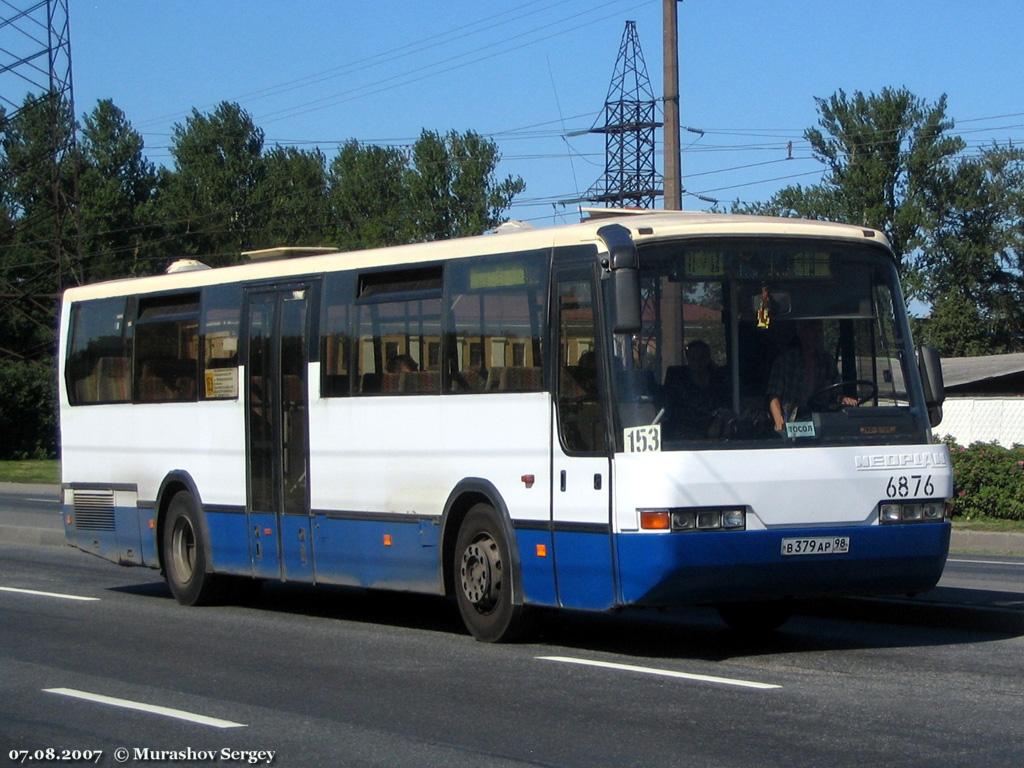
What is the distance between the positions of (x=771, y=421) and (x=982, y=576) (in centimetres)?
680

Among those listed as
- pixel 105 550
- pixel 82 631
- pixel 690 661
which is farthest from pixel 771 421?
pixel 105 550

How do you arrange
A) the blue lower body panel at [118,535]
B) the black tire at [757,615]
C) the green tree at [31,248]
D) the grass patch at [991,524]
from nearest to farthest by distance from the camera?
the black tire at [757,615]
the blue lower body panel at [118,535]
the grass patch at [991,524]
the green tree at [31,248]

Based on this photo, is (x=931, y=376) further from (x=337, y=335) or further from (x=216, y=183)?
(x=216, y=183)

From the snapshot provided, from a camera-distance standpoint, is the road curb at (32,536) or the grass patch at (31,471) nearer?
the road curb at (32,536)

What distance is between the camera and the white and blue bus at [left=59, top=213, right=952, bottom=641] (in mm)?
10672

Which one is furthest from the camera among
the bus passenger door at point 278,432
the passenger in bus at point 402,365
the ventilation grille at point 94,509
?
the ventilation grille at point 94,509

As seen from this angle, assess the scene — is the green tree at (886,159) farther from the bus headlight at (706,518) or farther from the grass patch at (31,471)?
the bus headlight at (706,518)

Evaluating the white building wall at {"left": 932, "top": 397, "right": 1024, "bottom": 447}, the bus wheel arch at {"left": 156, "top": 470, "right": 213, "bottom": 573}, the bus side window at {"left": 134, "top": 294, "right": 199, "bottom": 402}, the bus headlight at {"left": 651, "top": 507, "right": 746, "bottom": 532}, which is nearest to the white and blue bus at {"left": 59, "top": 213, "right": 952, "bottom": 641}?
the bus headlight at {"left": 651, "top": 507, "right": 746, "bottom": 532}

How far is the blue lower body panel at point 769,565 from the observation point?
34.3ft

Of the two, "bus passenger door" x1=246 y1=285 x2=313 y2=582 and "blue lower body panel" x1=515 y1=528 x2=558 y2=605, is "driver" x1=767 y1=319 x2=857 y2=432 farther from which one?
"bus passenger door" x1=246 y1=285 x2=313 y2=582

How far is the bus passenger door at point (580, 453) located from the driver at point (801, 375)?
1116mm

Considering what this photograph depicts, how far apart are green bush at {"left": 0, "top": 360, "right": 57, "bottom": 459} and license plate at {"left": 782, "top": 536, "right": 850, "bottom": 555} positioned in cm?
5053

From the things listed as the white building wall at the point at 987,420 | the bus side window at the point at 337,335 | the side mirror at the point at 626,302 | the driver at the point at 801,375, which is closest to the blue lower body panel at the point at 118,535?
the bus side window at the point at 337,335

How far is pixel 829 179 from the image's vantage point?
82.7 m
